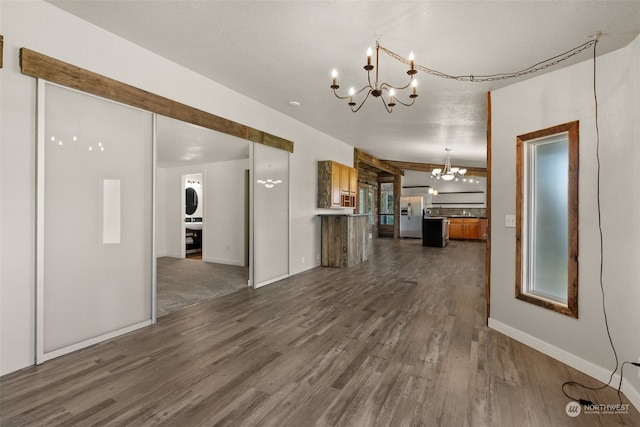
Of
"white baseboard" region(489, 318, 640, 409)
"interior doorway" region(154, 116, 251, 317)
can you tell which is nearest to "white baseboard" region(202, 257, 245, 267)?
"interior doorway" region(154, 116, 251, 317)

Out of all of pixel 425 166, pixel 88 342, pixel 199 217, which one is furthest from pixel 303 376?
pixel 425 166

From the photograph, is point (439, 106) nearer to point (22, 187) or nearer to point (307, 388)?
point (307, 388)

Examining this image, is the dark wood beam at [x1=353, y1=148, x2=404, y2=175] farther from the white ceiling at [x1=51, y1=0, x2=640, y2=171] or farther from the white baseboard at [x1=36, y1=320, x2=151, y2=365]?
the white baseboard at [x1=36, y1=320, x2=151, y2=365]

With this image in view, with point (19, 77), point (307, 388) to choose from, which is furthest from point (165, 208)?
point (307, 388)

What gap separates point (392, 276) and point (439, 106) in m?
3.03

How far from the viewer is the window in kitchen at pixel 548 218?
2549mm

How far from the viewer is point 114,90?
276 cm

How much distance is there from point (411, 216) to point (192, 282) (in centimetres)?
967

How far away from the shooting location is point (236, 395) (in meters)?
1.97

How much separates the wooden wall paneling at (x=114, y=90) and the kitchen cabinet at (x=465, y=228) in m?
10.3

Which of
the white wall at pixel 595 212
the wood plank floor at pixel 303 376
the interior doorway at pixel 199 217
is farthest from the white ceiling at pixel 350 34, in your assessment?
the wood plank floor at pixel 303 376

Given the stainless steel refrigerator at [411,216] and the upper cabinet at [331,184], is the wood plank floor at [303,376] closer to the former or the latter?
the upper cabinet at [331,184]

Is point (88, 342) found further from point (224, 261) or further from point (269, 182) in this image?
point (224, 261)

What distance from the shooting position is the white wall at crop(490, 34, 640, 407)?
7.01 feet
